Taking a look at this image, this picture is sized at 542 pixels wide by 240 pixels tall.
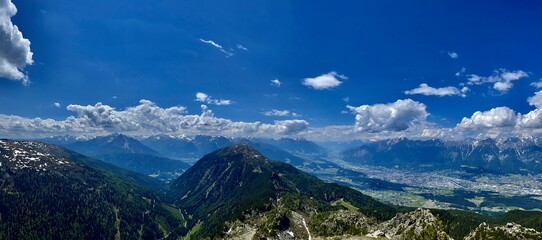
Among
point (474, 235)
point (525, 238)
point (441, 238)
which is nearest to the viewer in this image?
point (441, 238)

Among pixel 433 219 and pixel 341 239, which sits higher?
pixel 433 219

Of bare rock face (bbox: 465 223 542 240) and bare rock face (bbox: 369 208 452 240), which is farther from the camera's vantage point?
bare rock face (bbox: 465 223 542 240)

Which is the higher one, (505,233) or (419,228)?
(419,228)

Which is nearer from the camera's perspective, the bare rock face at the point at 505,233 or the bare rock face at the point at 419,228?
the bare rock face at the point at 419,228

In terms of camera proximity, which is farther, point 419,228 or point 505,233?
point 505,233

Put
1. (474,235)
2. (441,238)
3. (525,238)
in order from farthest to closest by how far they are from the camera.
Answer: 1. (474,235)
2. (525,238)
3. (441,238)

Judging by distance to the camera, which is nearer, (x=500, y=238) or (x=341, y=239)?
(x=500, y=238)

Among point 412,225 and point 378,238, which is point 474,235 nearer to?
point 412,225

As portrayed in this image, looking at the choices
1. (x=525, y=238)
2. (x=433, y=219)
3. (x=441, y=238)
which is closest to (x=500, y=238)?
(x=525, y=238)

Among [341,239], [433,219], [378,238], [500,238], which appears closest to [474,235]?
[500,238]
